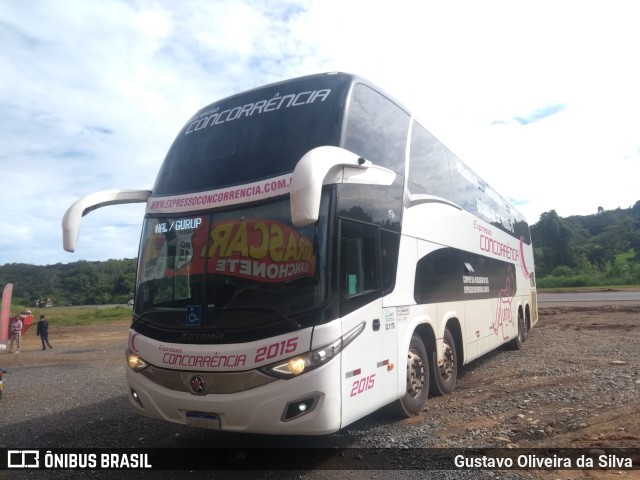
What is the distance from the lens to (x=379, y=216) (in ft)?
17.5

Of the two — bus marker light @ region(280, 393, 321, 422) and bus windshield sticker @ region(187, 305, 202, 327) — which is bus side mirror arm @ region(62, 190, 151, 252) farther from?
bus marker light @ region(280, 393, 321, 422)

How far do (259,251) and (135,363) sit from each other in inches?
72.4

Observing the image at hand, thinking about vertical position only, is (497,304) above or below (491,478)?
above

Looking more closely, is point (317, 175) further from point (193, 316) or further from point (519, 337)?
point (519, 337)

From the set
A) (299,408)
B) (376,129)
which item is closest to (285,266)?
(299,408)

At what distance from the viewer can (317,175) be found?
3.75 metres

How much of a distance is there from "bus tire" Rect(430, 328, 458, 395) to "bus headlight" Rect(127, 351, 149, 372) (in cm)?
387

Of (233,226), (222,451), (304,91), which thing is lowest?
(222,451)

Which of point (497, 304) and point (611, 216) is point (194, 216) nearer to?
point (497, 304)

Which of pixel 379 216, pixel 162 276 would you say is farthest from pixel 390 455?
pixel 162 276

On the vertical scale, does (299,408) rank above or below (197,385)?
below

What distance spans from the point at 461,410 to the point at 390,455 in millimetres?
1907

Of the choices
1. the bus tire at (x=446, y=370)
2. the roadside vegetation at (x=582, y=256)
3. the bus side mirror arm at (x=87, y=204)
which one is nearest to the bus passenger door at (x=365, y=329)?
the bus tire at (x=446, y=370)

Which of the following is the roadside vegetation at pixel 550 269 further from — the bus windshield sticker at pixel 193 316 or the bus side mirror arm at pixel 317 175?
the bus side mirror arm at pixel 317 175
